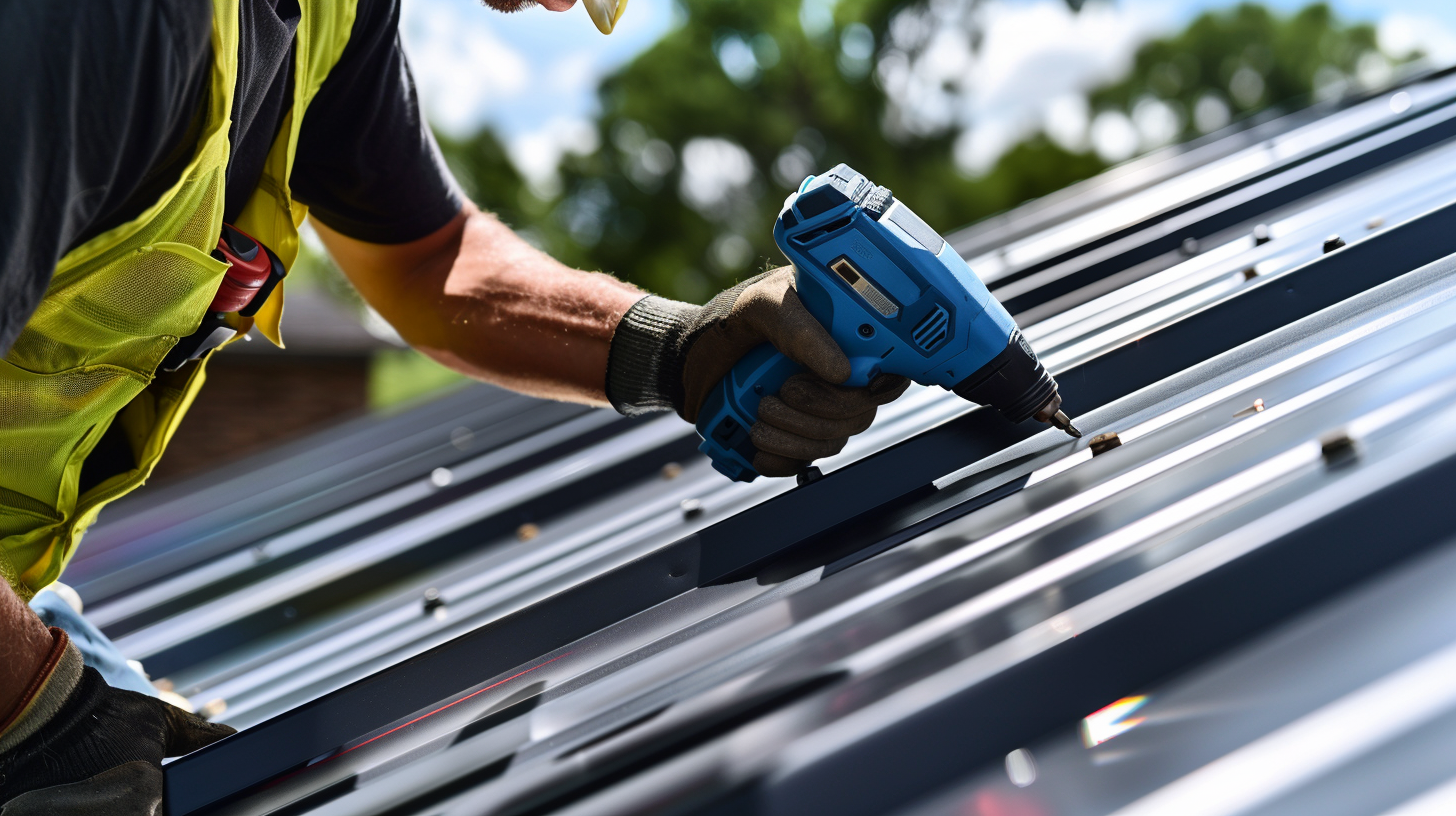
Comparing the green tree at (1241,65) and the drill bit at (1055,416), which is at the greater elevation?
the green tree at (1241,65)

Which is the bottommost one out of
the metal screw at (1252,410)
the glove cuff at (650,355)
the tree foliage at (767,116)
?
the glove cuff at (650,355)

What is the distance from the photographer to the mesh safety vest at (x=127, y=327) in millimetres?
1155

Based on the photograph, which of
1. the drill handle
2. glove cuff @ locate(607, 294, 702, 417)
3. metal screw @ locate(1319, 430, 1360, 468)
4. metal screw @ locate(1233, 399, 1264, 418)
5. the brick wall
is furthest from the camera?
the brick wall

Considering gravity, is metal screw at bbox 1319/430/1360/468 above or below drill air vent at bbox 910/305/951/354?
below

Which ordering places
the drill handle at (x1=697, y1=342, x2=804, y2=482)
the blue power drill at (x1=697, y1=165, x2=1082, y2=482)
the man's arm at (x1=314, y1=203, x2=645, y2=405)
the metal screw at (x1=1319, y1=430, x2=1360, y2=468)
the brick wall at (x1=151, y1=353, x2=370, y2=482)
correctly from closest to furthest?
the metal screw at (x1=1319, y1=430, x2=1360, y2=468) → the blue power drill at (x1=697, y1=165, x2=1082, y2=482) → the drill handle at (x1=697, y1=342, x2=804, y2=482) → the man's arm at (x1=314, y1=203, x2=645, y2=405) → the brick wall at (x1=151, y1=353, x2=370, y2=482)

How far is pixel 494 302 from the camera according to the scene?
1.92 meters

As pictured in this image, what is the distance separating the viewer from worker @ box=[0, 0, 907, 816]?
93 cm

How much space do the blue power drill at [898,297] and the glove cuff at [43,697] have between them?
1.01 meters

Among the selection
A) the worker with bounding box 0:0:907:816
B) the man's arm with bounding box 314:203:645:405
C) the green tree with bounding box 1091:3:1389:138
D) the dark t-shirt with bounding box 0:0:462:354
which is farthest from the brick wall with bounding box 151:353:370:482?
the green tree with bounding box 1091:3:1389:138

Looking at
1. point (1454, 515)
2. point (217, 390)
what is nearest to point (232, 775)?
point (1454, 515)

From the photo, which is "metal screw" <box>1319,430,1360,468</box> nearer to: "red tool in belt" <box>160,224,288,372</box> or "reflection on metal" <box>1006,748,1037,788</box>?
"reflection on metal" <box>1006,748,1037,788</box>

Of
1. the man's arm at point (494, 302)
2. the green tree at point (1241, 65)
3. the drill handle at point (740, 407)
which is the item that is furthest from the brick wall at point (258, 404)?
the green tree at point (1241, 65)

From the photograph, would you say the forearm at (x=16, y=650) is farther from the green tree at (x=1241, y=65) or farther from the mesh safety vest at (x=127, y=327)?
the green tree at (x=1241, y=65)

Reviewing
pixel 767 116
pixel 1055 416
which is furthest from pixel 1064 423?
pixel 767 116
